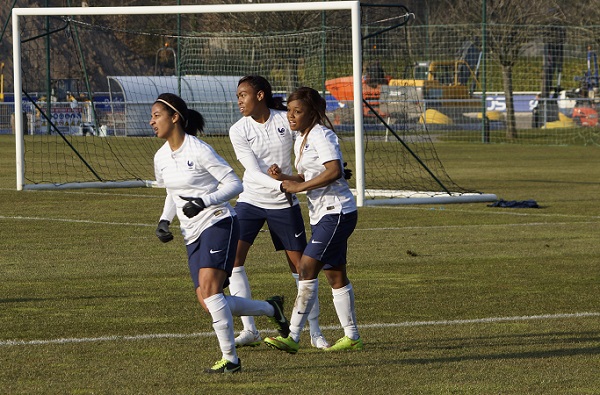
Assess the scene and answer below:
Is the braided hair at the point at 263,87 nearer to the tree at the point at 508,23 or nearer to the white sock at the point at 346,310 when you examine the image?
the white sock at the point at 346,310

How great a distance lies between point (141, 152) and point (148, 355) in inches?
885

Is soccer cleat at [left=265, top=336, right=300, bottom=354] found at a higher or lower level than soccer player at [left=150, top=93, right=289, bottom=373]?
lower

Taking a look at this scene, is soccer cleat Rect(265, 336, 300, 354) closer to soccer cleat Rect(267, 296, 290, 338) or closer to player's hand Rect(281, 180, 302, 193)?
soccer cleat Rect(267, 296, 290, 338)

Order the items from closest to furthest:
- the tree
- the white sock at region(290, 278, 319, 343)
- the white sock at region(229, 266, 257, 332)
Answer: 1. the white sock at region(290, 278, 319, 343)
2. the white sock at region(229, 266, 257, 332)
3. the tree

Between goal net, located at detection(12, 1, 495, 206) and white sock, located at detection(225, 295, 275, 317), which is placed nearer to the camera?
white sock, located at detection(225, 295, 275, 317)

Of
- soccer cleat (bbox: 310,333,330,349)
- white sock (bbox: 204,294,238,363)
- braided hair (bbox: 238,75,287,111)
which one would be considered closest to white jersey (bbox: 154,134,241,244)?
white sock (bbox: 204,294,238,363)

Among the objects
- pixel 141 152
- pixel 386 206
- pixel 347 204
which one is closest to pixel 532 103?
pixel 141 152

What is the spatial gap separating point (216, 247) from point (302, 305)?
98 cm

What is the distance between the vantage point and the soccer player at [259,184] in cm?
862

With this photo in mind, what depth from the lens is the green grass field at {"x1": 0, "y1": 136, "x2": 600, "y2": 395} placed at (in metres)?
7.38

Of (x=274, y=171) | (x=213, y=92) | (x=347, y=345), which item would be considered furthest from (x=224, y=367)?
(x=213, y=92)

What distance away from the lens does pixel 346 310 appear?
8.27 meters

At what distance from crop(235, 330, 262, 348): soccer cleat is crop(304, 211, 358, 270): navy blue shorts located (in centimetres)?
77

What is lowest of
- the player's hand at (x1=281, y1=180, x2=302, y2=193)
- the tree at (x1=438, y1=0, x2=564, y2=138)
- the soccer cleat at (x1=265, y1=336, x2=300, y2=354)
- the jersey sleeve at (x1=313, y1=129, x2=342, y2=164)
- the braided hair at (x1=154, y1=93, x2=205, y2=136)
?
the soccer cleat at (x1=265, y1=336, x2=300, y2=354)
